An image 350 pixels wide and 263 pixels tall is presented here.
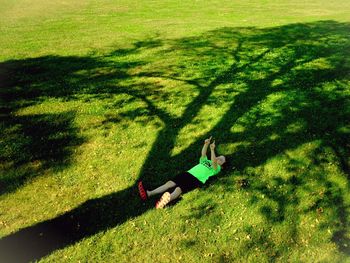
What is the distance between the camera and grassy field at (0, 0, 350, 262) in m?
7.67

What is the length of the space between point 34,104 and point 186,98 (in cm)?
602

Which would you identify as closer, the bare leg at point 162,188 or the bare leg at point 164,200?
the bare leg at point 164,200

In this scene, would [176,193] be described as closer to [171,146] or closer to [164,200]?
[164,200]

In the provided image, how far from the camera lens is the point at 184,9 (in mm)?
33531

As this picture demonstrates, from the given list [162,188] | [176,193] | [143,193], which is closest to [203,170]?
[176,193]

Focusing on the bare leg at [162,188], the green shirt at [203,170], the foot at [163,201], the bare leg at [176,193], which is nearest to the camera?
the foot at [163,201]

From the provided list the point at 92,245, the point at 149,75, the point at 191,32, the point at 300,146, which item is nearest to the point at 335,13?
the point at 191,32

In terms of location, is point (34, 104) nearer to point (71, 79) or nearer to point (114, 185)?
point (71, 79)

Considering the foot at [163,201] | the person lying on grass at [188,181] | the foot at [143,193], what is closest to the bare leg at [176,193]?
the person lying on grass at [188,181]

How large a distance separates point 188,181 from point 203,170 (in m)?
0.61

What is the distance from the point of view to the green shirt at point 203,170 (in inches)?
361

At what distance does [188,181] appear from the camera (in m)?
8.95

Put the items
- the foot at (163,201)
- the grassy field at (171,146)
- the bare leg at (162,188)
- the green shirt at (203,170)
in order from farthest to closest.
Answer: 1. the green shirt at (203,170)
2. the bare leg at (162,188)
3. the foot at (163,201)
4. the grassy field at (171,146)

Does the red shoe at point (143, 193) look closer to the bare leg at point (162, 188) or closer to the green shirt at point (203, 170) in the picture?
the bare leg at point (162, 188)
